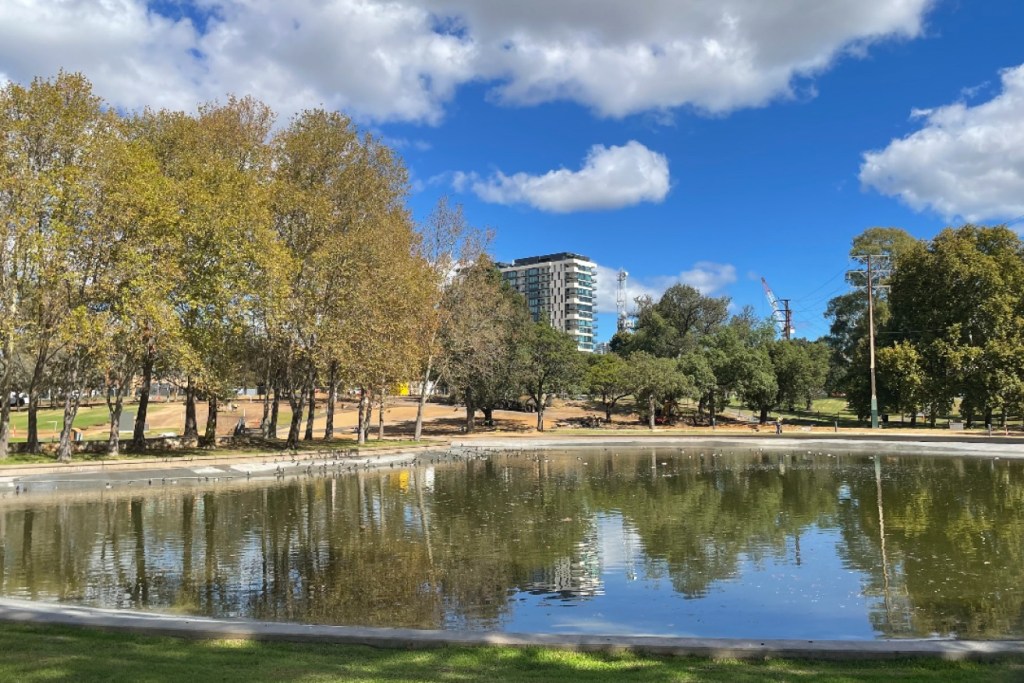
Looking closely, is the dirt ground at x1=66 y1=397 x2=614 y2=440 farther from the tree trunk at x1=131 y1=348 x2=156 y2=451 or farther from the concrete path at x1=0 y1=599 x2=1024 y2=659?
the concrete path at x1=0 y1=599 x2=1024 y2=659

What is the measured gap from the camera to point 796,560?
15.5m

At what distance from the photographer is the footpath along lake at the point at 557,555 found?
11.5 m

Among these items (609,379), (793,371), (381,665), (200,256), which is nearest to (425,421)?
(609,379)

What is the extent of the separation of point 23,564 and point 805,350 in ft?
255

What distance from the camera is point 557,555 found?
1598 cm

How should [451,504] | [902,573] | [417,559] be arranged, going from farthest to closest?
[451,504] → [417,559] → [902,573]

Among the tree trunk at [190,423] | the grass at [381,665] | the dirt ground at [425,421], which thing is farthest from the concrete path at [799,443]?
the grass at [381,665]

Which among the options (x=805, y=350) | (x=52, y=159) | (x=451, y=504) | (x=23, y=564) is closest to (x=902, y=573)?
(x=451, y=504)

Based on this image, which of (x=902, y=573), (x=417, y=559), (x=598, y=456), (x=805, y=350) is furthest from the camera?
(x=805, y=350)

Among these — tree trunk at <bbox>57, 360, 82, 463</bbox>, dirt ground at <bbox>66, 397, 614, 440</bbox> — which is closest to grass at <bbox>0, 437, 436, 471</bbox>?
tree trunk at <bbox>57, 360, 82, 463</bbox>

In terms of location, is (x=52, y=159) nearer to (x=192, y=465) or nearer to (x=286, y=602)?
(x=192, y=465)

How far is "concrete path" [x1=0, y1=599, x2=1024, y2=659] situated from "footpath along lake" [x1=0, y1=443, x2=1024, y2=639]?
2.11 m

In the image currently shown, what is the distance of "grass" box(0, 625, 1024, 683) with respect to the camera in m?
7.09

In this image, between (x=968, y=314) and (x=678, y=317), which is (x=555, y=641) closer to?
(x=968, y=314)
